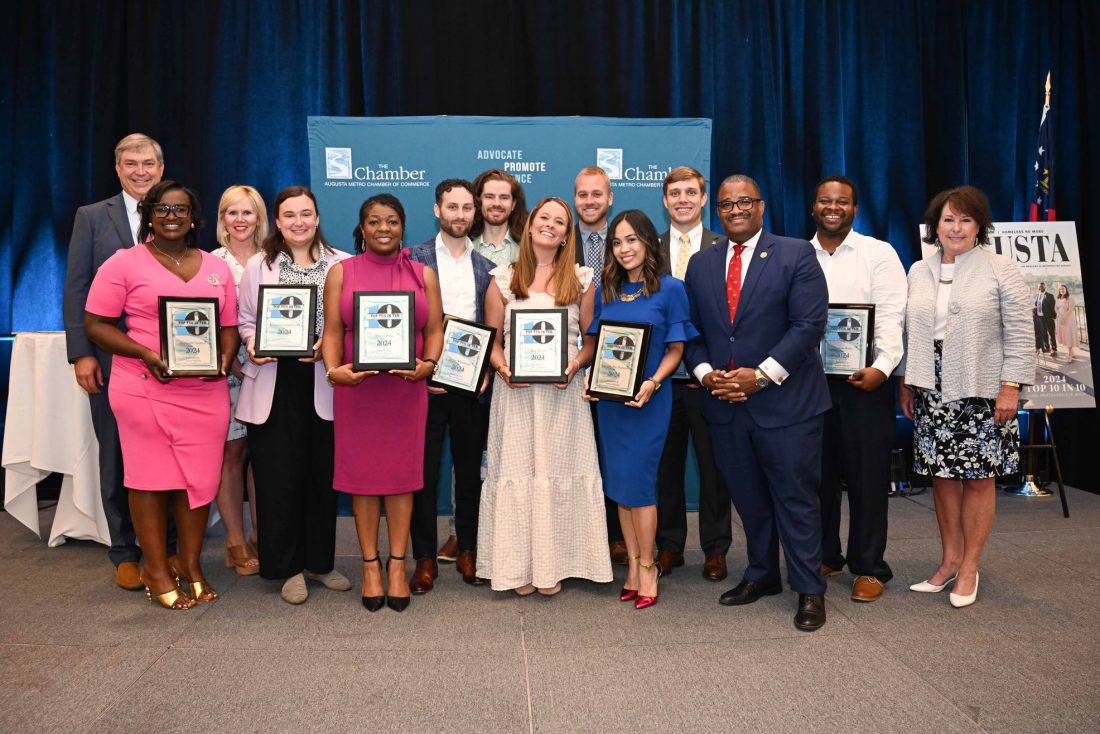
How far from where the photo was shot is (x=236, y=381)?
3877 mm

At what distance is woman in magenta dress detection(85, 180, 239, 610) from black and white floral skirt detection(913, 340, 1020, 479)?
9.97ft

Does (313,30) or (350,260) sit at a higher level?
(313,30)

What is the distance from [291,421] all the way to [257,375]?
0.25m

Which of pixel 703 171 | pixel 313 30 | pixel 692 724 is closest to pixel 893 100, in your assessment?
pixel 703 171

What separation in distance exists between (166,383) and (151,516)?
58 centimetres

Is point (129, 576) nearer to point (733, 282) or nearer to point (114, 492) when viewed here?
point (114, 492)

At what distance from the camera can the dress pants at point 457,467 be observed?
364cm

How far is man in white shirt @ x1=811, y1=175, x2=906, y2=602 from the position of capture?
11.1 feet

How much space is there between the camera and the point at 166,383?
10.7ft

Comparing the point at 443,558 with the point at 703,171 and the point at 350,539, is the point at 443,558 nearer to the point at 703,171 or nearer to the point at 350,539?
the point at 350,539

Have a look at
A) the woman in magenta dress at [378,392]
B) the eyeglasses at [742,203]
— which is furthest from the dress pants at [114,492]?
the eyeglasses at [742,203]

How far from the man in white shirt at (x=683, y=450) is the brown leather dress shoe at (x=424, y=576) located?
110 cm

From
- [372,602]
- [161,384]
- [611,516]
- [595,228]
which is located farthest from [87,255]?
[611,516]

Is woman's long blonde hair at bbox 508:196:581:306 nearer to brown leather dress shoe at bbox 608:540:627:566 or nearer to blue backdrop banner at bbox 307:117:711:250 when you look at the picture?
brown leather dress shoe at bbox 608:540:627:566
